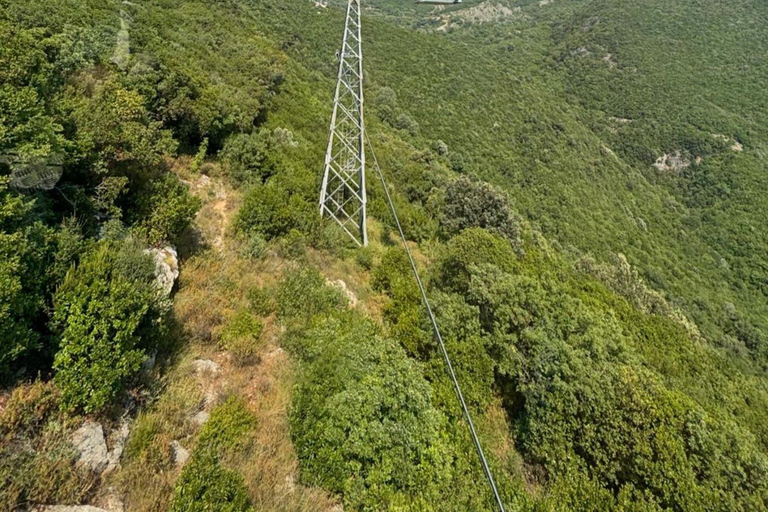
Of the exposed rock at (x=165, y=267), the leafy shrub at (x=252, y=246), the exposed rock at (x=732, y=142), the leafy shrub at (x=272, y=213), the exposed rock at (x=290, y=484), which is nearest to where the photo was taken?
the exposed rock at (x=290, y=484)

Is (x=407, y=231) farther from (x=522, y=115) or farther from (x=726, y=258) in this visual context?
(x=726, y=258)

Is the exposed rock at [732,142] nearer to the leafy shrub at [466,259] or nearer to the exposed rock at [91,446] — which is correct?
the leafy shrub at [466,259]

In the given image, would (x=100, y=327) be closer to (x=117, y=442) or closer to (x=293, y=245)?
(x=117, y=442)

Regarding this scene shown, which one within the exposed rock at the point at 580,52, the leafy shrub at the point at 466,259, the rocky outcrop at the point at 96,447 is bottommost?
the exposed rock at the point at 580,52

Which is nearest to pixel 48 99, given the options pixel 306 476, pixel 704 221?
pixel 306 476

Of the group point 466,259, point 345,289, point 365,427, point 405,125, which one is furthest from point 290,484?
point 405,125

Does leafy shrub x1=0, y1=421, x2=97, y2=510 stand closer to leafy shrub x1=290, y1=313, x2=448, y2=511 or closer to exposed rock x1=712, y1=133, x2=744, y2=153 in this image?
leafy shrub x1=290, y1=313, x2=448, y2=511

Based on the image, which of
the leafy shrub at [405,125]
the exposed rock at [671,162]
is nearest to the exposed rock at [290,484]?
the leafy shrub at [405,125]
